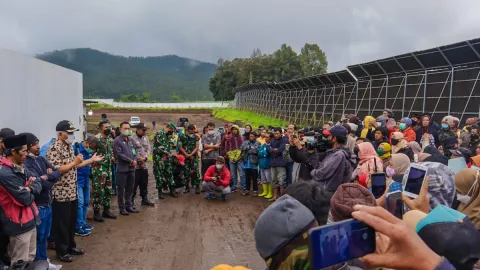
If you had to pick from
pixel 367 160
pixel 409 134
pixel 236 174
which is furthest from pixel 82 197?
pixel 409 134

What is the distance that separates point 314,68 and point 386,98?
54087 millimetres

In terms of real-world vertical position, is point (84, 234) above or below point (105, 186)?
below

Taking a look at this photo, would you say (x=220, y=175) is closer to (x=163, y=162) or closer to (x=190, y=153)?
(x=190, y=153)

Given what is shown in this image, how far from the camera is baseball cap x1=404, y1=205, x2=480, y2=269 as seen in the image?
1579 millimetres

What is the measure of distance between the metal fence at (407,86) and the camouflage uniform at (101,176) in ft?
28.1

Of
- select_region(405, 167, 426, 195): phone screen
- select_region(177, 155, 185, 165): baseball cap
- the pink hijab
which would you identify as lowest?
select_region(177, 155, 185, 165): baseball cap

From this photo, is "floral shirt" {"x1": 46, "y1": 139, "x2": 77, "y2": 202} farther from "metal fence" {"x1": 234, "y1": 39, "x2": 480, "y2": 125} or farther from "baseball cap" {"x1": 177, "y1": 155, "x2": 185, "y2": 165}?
"metal fence" {"x1": 234, "y1": 39, "x2": 480, "y2": 125}

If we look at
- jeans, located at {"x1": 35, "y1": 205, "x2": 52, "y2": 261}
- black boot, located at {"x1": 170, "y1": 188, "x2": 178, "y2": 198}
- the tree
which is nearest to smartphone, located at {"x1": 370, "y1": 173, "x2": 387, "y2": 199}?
jeans, located at {"x1": 35, "y1": 205, "x2": 52, "y2": 261}

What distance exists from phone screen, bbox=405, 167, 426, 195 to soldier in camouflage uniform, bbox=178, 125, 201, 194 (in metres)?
8.07

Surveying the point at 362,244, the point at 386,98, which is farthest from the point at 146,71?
the point at 362,244

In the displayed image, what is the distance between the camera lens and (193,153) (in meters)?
10.5

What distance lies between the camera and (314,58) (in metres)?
67.2

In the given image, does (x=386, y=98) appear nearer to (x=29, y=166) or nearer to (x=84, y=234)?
(x=84, y=234)

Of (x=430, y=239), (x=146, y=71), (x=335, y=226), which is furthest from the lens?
(x=146, y=71)
